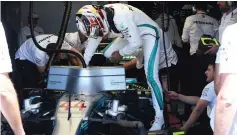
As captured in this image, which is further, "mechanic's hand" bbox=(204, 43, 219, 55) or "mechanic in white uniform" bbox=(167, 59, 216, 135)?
"mechanic's hand" bbox=(204, 43, 219, 55)

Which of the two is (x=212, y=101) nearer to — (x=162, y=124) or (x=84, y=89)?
(x=162, y=124)

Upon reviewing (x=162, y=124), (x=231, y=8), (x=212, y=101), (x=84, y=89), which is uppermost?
(x=231, y=8)

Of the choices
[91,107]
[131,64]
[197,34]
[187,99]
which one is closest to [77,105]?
[91,107]

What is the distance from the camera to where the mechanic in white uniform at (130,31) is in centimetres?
344

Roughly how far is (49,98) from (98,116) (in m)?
0.56

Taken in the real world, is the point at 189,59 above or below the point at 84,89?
below

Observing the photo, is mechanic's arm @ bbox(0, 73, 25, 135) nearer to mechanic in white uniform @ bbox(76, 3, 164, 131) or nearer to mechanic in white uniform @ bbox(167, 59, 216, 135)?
mechanic in white uniform @ bbox(76, 3, 164, 131)

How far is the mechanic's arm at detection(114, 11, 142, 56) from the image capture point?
351 centimetres

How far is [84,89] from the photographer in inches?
121

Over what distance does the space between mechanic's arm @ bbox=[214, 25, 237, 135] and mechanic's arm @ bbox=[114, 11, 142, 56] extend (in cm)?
169

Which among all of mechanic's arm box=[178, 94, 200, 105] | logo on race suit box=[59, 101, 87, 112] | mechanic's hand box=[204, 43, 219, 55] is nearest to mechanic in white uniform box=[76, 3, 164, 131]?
mechanic's arm box=[178, 94, 200, 105]

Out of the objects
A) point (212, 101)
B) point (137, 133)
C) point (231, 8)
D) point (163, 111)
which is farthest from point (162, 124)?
point (231, 8)

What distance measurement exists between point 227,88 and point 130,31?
180 centimetres

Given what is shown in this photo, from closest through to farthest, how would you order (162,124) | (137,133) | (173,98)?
1. (137,133)
2. (162,124)
3. (173,98)
